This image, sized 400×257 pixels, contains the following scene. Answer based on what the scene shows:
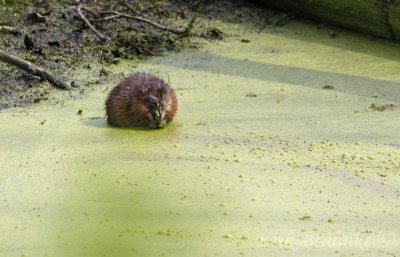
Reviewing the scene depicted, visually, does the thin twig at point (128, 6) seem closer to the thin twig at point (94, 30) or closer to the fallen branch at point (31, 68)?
the thin twig at point (94, 30)

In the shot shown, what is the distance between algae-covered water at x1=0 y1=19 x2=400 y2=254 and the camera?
473cm

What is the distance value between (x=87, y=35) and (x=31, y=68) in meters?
1.42

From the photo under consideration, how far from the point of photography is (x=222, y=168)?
225 inches

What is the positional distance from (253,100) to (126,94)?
1.03 m

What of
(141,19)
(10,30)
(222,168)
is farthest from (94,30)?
(222,168)

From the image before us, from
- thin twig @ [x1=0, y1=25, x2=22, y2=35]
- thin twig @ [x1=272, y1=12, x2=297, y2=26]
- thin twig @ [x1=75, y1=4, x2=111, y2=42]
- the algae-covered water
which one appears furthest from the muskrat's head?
thin twig @ [x1=272, y1=12, x2=297, y2=26]

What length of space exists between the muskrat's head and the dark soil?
94 centimetres

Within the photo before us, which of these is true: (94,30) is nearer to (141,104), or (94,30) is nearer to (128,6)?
(128,6)

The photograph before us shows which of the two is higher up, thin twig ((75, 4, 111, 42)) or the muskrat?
thin twig ((75, 4, 111, 42))

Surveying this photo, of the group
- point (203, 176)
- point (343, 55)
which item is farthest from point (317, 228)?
point (343, 55)

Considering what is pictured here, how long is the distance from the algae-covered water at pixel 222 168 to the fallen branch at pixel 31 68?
A: 302mm

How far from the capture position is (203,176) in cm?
557

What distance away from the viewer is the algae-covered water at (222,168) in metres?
4.73

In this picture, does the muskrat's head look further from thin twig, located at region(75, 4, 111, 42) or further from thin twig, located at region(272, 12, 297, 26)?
thin twig, located at region(272, 12, 297, 26)
